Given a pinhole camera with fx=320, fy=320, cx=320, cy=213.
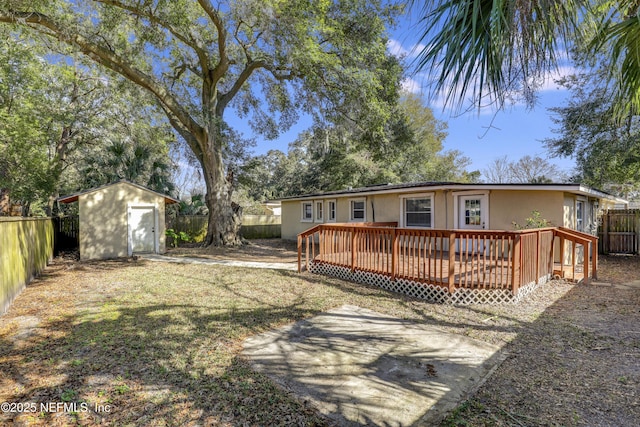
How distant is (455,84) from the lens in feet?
6.42

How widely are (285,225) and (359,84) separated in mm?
10772

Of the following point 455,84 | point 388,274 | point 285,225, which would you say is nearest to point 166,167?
point 285,225

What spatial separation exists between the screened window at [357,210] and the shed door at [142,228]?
835 cm

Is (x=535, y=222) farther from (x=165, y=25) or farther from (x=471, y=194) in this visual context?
(x=165, y=25)

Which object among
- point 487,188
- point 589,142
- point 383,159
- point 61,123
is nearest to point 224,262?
point 487,188

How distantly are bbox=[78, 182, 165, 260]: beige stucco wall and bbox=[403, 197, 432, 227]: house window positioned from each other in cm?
1014

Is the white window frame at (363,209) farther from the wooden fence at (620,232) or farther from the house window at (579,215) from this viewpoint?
the wooden fence at (620,232)

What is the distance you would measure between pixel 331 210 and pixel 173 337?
12105mm

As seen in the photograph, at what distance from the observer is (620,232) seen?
12250 millimetres

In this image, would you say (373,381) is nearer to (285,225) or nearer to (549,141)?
(549,141)

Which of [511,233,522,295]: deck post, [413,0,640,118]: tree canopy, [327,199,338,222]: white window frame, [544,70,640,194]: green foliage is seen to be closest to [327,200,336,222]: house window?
[327,199,338,222]: white window frame

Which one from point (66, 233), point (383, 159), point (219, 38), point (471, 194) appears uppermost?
point (219, 38)

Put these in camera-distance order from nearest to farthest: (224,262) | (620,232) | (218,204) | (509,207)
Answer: (509,207), (224,262), (620,232), (218,204)

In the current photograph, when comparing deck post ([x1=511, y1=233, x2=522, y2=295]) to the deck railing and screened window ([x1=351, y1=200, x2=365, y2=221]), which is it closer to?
the deck railing
